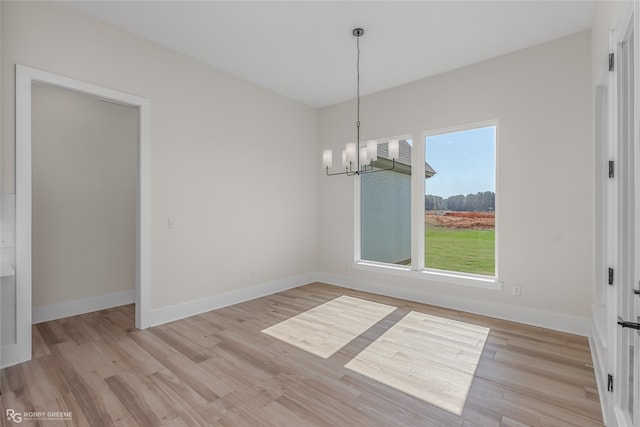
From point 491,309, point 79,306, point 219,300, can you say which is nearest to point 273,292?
point 219,300

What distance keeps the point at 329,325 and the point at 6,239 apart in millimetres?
3178

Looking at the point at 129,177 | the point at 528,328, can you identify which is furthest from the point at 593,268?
the point at 129,177

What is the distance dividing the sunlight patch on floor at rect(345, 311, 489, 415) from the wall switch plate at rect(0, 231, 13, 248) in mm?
3150

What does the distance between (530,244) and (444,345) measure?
1.67 m

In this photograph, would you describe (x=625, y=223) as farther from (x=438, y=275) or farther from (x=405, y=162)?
(x=405, y=162)

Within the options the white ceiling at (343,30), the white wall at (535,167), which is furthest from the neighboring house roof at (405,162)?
the white ceiling at (343,30)

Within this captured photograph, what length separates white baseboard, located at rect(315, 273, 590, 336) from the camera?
325cm

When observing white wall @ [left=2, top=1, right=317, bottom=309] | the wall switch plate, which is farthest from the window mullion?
the wall switch plate

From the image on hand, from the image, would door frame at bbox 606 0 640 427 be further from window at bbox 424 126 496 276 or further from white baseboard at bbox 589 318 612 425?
window at bbox 424 126 496 276

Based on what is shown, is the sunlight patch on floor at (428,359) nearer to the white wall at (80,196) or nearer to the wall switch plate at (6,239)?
the wall switch plate at (6,239)

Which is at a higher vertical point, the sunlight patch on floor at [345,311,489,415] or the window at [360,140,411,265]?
the window at [360,140,411,265]

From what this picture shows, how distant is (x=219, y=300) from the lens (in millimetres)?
4160

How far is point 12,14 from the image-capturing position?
2.61m

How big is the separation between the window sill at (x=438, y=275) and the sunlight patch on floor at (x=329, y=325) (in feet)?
2.07
